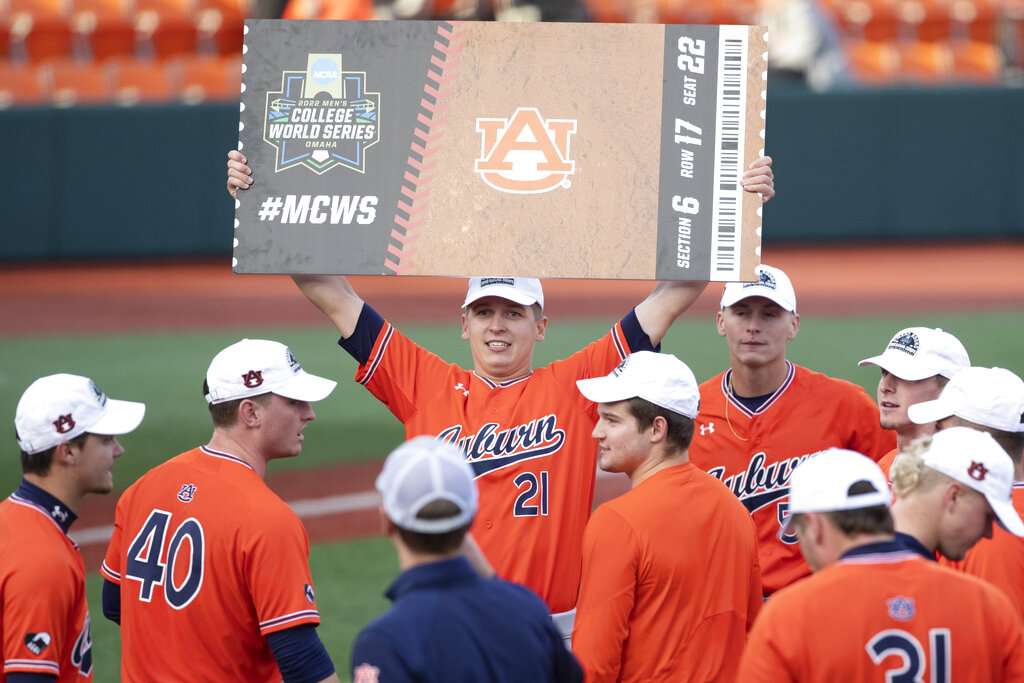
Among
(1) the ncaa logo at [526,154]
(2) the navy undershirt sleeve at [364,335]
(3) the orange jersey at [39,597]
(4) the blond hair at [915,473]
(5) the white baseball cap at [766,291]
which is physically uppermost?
(1) the ncaa logo at [526,154]

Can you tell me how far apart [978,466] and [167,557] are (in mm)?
2172

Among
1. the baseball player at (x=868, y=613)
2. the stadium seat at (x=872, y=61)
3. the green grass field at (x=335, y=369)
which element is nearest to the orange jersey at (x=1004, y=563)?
the baseball player at (x=868, y=613)

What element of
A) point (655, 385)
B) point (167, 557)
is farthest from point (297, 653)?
point (655, 385)

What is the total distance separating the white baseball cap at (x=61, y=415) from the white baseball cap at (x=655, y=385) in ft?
4.72

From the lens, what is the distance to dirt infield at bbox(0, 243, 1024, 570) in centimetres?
1261

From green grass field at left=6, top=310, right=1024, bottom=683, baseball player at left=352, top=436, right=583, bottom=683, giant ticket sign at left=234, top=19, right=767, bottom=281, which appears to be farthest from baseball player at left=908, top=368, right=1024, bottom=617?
green grass field at left=6, top=310, right=1024, bottom=683

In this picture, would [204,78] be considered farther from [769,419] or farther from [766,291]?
[769,419]

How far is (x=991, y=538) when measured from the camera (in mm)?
3160

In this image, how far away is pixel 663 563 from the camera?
321 cm

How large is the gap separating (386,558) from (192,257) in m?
8.65

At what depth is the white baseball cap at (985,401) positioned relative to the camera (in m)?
3.53

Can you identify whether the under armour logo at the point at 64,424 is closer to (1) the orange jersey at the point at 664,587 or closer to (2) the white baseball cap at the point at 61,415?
(2) the white baseball cap at the point at 61,415

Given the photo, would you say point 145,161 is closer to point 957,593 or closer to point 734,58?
point 734,58

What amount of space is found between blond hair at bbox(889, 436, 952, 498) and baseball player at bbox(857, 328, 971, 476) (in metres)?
1.11
